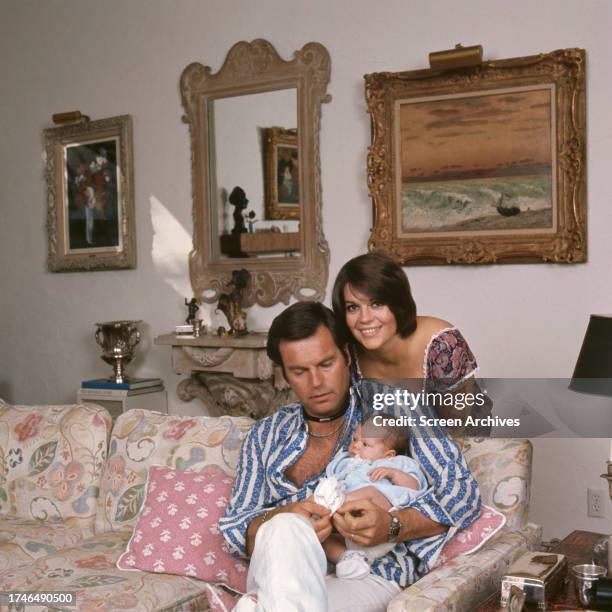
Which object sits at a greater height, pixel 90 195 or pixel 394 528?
pixel 90 195

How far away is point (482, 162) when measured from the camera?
12.0 feet

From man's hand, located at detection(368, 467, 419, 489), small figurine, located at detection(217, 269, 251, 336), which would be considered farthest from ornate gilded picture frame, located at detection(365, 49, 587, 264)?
man's hand, located at detection(368, 467, 419, 489)

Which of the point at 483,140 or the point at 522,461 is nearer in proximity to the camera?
the point at 522,461

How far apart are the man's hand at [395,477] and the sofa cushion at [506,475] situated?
295mm

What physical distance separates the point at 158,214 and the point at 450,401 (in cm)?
263

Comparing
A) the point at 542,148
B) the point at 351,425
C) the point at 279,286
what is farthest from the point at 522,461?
the point at 279,286

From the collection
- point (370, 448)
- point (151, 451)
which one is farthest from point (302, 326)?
point (151, 451)

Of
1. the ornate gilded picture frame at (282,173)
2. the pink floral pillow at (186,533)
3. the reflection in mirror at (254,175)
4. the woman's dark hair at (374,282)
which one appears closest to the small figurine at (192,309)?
the reflection in mirror at (254,175)

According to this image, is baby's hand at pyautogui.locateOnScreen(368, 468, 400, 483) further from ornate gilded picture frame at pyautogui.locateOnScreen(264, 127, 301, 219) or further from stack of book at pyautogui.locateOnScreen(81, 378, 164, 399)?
stack of book at pyautogui.locateOnScreen(81, 378, 164, 399)

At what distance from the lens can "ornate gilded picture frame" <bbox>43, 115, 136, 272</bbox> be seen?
190 inches

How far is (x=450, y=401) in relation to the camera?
8.48 ft

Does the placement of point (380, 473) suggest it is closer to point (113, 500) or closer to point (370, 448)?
point (370, 448)

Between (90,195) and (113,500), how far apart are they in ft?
8.79

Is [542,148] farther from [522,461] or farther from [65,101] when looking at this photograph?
[65,101]
